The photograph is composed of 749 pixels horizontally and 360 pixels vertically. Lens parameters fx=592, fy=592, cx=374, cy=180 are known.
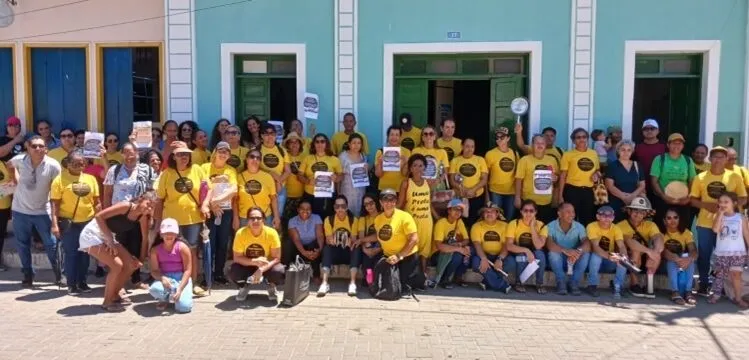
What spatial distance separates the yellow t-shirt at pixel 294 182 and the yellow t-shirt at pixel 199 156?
1151 mm

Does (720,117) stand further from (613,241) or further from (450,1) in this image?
(450,1)

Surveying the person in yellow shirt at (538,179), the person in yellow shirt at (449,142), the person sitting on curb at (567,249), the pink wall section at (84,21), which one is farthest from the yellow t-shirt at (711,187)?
the pink wall section at (84,21)

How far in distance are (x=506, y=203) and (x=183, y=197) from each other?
4.14 metres

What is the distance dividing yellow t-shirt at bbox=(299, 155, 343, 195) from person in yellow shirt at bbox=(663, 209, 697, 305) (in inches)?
164

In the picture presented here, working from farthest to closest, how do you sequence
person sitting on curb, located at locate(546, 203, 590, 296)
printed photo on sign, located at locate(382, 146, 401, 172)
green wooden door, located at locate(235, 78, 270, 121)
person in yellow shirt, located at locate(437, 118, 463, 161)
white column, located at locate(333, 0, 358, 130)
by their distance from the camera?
green wooden door, located at locate(235, 78, 270, 121), white column, located at locate(333, 0, 358, 130), person in yellow shirt, located at locate(437, 118, 463, 161), printed photo on sign, located at locate(382, 146, 401, 172), person sitting on curb, located at locate(546, 203, 590, 296)

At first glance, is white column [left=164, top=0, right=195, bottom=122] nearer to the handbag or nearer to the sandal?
the handbag

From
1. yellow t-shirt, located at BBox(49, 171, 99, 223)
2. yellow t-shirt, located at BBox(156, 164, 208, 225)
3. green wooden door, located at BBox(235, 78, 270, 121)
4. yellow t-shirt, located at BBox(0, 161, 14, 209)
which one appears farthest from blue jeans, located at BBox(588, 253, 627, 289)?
yellow t-shirt, located at BBox(0, 161, 14, 209)

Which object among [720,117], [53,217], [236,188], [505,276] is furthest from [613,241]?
[53,217]

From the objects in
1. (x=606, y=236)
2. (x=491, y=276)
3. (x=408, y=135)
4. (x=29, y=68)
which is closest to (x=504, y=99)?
(x=408, y=135)

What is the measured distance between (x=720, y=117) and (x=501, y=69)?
3249 millimetres

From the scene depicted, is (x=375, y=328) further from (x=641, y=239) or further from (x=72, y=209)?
(x=72, y=209)

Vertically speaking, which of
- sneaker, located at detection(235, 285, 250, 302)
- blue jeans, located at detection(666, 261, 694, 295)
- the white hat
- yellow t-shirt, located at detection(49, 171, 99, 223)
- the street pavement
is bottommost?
the street pavement

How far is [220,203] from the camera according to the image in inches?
282

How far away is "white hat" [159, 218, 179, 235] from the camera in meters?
6.37
